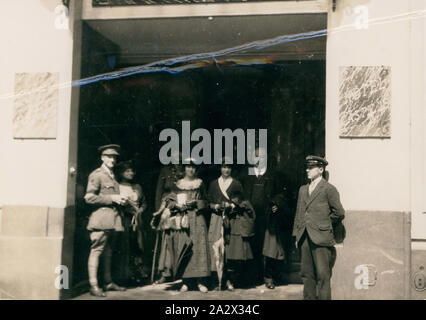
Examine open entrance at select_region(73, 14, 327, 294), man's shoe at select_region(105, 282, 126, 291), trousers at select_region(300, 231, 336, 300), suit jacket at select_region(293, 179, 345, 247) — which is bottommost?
man's shoe at select_region(105, 282, 126, 291)

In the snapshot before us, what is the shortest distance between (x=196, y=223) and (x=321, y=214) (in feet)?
5.35

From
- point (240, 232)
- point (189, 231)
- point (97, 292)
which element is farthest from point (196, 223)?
point (97, 292)

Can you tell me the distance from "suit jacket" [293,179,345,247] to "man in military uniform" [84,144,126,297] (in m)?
2.31

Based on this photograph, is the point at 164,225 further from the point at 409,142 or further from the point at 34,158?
the point at 409,142

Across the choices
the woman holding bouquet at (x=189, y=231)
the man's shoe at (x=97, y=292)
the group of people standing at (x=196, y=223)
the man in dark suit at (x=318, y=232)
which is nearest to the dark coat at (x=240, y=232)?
the group of people standing at (x=196, y=223)

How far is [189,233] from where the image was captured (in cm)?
652

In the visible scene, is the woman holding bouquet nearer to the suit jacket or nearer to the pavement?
the pavement

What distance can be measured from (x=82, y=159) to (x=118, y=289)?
178 centimetres

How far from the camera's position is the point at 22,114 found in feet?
21.3

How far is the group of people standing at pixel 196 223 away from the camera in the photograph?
21.1 feet

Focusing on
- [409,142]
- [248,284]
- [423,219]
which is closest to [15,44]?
[248,284]

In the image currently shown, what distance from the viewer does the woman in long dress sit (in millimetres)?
6445

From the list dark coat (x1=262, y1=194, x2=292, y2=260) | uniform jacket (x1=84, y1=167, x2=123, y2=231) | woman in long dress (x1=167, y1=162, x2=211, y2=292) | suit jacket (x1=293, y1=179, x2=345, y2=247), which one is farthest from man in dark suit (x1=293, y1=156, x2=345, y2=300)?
uniform jacket (x1=84, y1=167, x2=123, y2=231)

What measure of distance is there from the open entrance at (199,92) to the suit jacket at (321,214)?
3.17 ft
